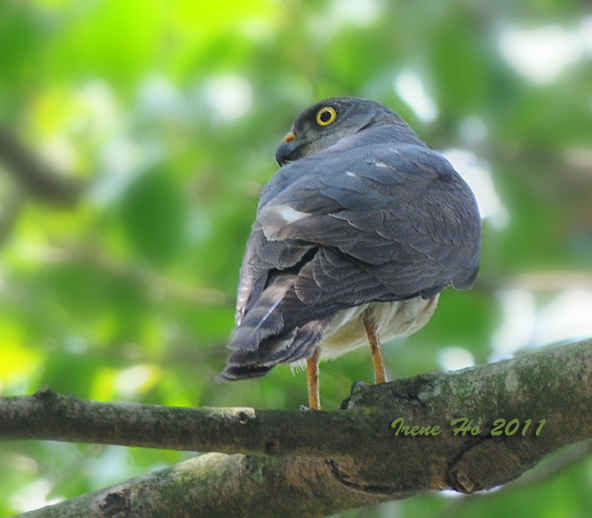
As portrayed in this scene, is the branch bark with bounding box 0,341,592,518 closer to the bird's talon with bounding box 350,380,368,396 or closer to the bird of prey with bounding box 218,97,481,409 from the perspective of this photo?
the bird's talon with bounding box 350,380,368,396

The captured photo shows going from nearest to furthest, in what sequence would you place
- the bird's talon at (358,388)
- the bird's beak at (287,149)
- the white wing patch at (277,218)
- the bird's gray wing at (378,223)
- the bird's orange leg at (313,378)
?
the bird's talon at (358,388) < the bird's gray wing at (378,223) < the white wing patch at (277,218) < the bird's orange leg at (313,378) < the bird's beak at (287,149)

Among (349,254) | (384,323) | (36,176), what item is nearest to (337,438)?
(349,254)

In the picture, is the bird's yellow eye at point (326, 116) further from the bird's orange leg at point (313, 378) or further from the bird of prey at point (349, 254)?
the bird's orange leg at point (313, 378)

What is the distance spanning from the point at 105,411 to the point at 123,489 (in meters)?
0.86

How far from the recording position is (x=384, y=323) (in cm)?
435

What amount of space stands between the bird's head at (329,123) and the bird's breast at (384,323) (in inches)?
71.5

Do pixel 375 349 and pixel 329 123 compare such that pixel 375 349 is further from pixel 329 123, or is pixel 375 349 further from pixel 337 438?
pixel 329 123

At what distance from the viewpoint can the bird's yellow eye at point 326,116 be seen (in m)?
5.92

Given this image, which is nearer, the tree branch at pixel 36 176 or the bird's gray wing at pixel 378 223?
the bird's gray wing at pixel 378 223

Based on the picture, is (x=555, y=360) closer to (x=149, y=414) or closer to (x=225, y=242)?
(x=149, y=414)

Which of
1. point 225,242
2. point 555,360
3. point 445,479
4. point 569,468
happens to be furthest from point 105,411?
point 569,468

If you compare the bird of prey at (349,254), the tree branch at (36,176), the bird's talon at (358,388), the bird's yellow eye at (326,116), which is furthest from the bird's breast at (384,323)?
the bird's yellow eye at (326,116)

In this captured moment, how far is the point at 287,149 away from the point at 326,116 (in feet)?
1.44

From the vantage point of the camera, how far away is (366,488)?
3.28 metres
